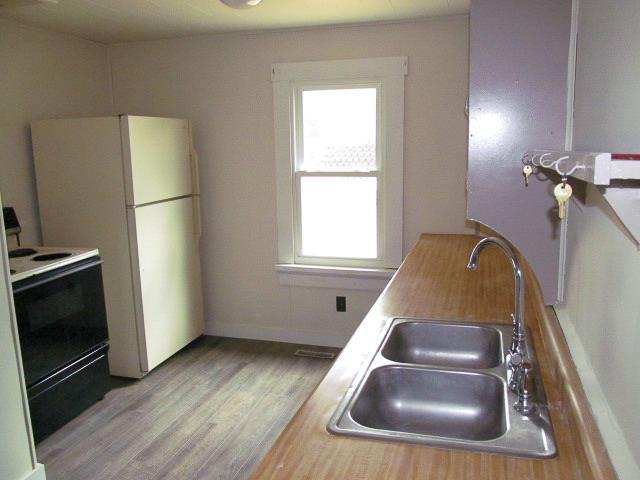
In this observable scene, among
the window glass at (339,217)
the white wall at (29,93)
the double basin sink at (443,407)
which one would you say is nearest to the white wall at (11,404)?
the white wall at (29,93)

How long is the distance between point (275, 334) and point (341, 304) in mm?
583

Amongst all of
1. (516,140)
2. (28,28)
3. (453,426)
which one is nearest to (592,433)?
(453,426)

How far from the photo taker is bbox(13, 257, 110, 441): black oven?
8.81 ft

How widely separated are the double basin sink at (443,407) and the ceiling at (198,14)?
2099 millimetres

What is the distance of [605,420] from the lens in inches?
44.2

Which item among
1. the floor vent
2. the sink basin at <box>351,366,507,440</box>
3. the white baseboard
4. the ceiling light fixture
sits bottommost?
the floor vent

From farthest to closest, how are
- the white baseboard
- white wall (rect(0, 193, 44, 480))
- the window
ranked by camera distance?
the window, white wall (rect(0, 193, 44, 480)), the white baseboard

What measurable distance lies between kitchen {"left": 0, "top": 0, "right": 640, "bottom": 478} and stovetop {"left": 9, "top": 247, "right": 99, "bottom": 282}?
38 centimetres

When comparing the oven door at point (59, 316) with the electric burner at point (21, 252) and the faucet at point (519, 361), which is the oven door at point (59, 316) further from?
the faucet at point (519, 361)

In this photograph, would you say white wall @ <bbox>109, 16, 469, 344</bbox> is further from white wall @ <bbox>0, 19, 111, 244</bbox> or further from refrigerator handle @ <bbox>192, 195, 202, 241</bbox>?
white wall @ <bbox>0, 19, 111, 244</bbox>

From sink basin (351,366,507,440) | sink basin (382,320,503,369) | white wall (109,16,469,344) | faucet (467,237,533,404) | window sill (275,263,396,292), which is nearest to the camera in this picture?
faucet (467,237,533,404)

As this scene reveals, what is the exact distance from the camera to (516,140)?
1727mm

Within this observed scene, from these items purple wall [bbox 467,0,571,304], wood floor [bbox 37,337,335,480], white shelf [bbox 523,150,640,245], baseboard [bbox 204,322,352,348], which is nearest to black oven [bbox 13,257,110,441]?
wood floor [bbox 37,337,335,480]

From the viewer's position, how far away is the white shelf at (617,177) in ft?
2.40
